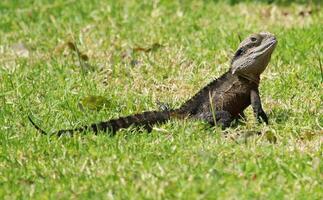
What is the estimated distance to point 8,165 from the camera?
5.75 meters

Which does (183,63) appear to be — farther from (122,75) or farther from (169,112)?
(169,112)

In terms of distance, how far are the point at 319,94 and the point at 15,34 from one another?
383 centimetres

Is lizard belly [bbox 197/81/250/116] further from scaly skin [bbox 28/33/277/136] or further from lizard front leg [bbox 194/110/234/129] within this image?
lizard front leg [bbox 194/110/234/129]

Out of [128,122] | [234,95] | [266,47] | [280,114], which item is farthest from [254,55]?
[128,122]

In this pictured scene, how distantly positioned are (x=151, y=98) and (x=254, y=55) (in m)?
1.09

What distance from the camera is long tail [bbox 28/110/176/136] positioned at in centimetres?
625

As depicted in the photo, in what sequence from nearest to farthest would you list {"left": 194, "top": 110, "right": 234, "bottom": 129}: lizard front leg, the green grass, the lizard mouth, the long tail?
the green grass
the long tail
{"left": 194, "top": 110, "right": 234, "bottom": 129}: lizard front leg
the lizard mouth

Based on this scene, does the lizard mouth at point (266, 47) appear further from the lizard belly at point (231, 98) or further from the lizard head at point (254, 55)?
the lizard belly at point (231, 98)

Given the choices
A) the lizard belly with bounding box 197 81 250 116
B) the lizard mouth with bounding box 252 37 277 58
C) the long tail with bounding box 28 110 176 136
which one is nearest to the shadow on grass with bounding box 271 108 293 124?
the lizard belly with bounding box 197 81 250 116

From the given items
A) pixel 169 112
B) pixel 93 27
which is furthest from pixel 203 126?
pixel 93 27

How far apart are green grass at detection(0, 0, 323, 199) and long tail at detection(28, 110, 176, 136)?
0.10 meters

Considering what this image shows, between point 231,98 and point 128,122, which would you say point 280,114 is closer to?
point 231,98

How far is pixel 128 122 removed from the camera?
638cm

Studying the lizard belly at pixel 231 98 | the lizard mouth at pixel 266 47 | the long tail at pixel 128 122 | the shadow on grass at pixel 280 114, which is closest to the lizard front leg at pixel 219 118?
the lizard belly at pixel 231 98
